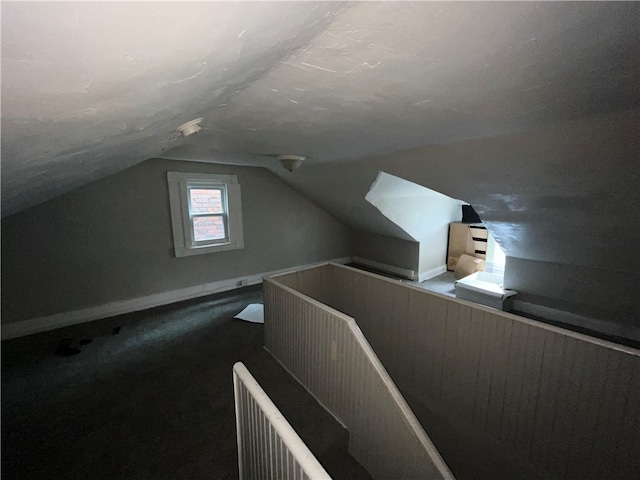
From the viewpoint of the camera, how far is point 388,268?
499 cm

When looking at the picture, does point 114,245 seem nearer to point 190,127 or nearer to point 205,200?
point 205,200

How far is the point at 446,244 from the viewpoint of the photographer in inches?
195

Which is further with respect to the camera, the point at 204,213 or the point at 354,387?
the point at 204,213

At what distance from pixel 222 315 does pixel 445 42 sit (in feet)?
10.7

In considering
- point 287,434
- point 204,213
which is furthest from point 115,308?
point 287,434

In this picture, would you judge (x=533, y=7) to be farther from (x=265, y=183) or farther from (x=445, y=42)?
(x=265, y=183)

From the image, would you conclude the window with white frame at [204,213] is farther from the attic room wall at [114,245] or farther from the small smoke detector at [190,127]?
the small smoke detector at [190,127]

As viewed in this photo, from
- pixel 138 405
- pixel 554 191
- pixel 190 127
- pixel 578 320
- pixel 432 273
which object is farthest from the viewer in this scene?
pixel 432 273

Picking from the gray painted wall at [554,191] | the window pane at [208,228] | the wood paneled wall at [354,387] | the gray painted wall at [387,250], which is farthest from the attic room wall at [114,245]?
the wood paneled wall at [354,387]

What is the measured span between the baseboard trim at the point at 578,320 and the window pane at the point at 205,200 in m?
4.14

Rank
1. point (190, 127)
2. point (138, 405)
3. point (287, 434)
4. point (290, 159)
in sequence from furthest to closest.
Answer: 1. point (290, 159)
2. point (138, 405)
3. point (190, 127)
4. point (287, 434)

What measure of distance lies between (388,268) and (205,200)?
10.7ft

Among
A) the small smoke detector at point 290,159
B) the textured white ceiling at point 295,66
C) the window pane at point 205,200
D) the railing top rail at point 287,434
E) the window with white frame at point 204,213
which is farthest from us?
the window pane at point 205,200

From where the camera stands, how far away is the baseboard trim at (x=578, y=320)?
2.78 meters
